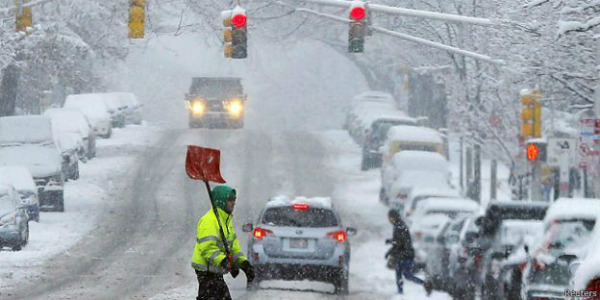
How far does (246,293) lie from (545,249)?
7.58 m

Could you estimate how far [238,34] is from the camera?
2830cm

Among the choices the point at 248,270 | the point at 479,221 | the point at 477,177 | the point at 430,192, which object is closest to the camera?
the point at 248,270

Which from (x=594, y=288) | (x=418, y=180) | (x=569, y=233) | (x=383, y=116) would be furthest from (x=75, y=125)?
(x=594, y=288)

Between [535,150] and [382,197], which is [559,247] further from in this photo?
[382,197]

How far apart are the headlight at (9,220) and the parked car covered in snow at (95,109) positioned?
2239cm

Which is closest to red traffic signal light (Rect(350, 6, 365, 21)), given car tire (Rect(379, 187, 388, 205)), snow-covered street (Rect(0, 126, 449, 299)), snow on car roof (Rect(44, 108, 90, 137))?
snow-covered street (Rect(0, 126, 449, 299))

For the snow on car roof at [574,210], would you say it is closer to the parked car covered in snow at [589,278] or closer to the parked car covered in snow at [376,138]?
the parked car covered in snow at [589,278]

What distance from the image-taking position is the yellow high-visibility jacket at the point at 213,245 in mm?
12602

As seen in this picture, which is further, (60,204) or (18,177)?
(60,204)

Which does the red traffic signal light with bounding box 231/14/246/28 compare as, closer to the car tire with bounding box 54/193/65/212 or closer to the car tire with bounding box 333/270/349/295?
the car tire with bounding box 333/270/349/295

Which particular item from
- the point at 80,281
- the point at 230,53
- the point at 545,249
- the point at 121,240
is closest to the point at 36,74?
the point at 121,240

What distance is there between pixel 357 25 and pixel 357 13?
34 cm

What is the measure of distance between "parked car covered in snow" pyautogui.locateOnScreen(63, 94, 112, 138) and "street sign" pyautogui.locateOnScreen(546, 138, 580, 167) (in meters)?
24.8

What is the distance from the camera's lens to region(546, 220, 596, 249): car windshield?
15133mm
